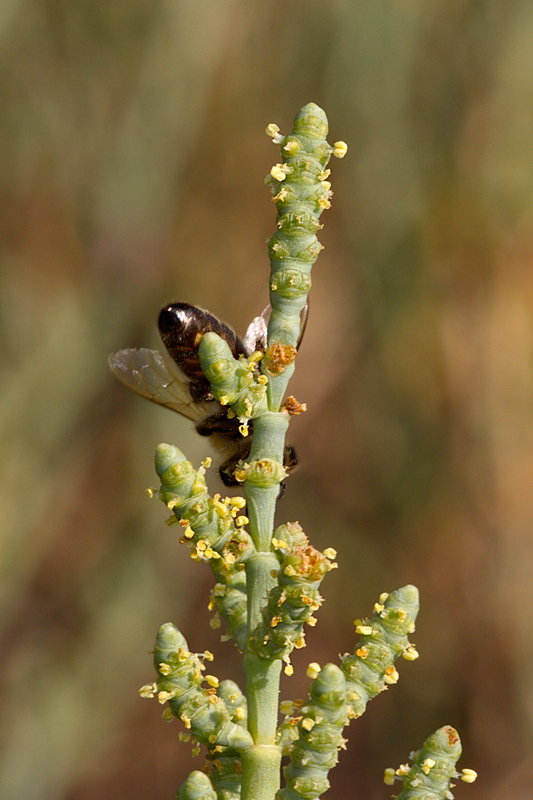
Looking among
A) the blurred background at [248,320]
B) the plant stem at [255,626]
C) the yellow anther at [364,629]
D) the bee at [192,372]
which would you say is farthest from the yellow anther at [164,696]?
the blurred background at [248,320]

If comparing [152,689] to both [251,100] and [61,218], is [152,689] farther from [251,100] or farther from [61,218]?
[251,100]

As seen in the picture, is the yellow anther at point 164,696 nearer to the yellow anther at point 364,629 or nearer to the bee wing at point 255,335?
the yellow anther at point 364,629

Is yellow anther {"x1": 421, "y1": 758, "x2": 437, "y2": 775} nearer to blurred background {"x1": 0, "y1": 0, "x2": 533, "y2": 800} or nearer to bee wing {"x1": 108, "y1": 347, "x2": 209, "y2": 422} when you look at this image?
bee wing {"x1": 108, "y1": 347, "x2": 209, "y2": 422}

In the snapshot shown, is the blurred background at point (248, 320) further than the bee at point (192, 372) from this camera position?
Yes

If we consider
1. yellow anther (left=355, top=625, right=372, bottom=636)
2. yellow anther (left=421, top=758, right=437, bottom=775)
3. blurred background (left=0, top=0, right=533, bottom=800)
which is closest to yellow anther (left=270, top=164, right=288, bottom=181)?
yellow anther (left=355, top=625, right=372, bottom=636)

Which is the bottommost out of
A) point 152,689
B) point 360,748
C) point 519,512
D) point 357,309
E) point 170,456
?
point 152,689

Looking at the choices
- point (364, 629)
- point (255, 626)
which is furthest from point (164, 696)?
point (364, 629)

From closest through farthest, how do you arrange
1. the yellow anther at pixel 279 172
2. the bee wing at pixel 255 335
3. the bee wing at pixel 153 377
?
the yellow anther at pixel 279 172 → the bee wing at pixel 255 335 → the bee wing at pixel 153 377

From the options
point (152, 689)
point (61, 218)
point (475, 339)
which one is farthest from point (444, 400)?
point (152, 689)

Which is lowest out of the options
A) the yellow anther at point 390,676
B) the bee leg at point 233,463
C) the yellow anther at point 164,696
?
the yellow anther at point 164,696
